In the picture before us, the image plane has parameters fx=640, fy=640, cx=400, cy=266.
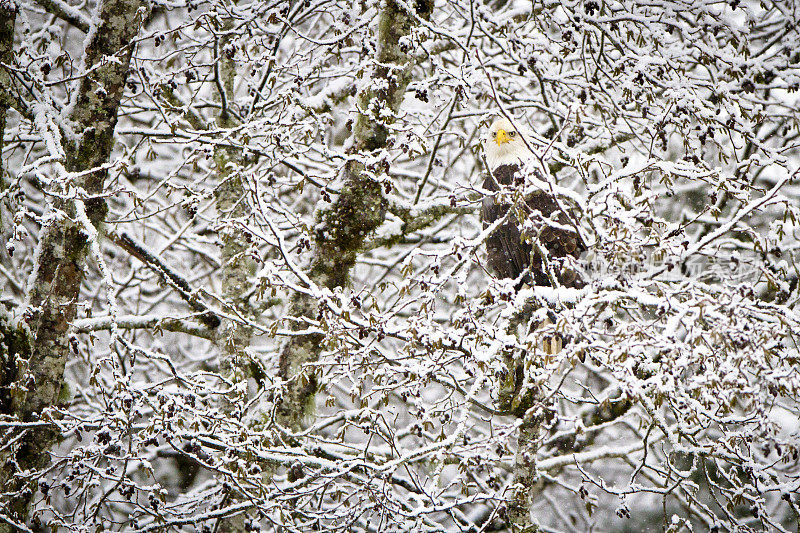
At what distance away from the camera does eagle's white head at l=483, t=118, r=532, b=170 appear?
4.78 m

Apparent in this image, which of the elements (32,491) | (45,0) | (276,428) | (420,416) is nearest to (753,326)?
(420,416)

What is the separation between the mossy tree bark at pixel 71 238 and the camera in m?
3.58

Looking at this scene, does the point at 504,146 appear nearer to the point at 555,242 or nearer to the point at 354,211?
the point at 555,242

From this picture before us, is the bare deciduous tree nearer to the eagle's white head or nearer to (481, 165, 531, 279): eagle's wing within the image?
the eagle's white head

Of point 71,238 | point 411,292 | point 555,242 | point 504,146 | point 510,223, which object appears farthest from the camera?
point 504,146

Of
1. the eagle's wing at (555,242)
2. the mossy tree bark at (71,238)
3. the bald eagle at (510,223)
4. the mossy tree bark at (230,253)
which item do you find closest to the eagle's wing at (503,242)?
the bald eagle at (510,223)

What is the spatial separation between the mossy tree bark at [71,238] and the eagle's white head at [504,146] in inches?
100

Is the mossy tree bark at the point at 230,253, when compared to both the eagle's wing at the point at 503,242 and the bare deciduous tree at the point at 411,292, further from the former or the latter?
the eagle's wing at the point at 503,242

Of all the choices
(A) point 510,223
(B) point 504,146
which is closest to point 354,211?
(A) point 510,223

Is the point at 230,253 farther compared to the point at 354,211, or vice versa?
the point at 230,253

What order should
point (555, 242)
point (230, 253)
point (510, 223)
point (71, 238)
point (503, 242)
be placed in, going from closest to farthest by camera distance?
point (71, 238), point (555, 242), point (510, 223), point (503, 242), point (230, 253)

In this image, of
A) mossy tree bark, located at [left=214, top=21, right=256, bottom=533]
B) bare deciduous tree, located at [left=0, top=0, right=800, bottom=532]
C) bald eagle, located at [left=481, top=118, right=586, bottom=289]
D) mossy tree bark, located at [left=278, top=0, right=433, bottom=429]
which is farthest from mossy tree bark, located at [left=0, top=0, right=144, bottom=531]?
bald eagle, located at [left=481, top=118, right=586, bottom=289]

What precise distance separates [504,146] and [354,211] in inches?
68.0

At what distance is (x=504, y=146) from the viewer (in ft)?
16.1
